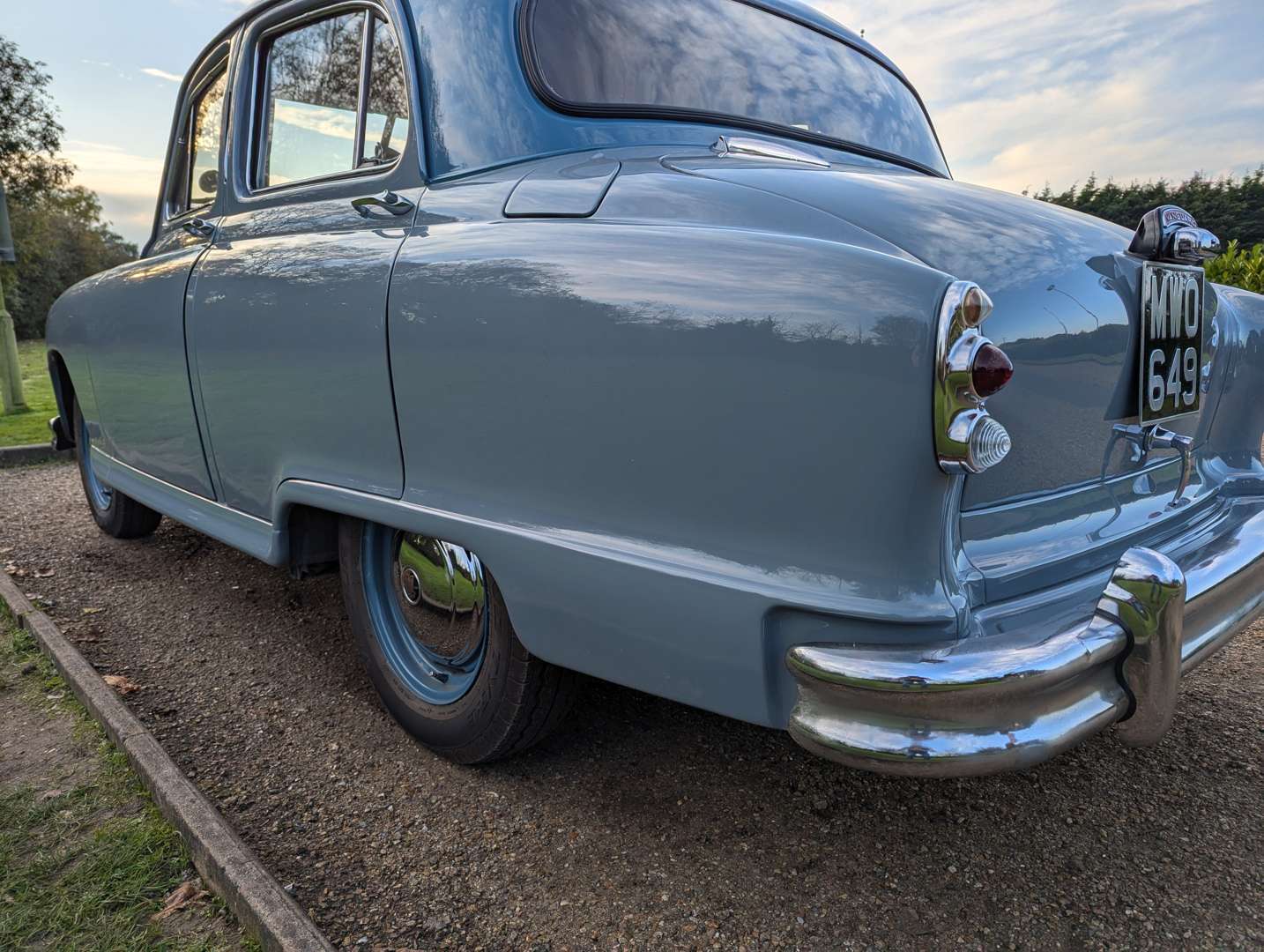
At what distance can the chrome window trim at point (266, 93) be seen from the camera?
225 cm

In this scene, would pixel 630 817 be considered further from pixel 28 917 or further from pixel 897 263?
pixel 897 263

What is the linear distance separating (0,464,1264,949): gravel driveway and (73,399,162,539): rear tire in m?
1.66

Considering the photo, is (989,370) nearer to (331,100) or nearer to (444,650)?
(444,650)

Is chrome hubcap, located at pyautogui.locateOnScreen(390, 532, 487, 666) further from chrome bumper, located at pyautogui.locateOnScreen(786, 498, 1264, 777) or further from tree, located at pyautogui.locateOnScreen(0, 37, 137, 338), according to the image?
tree, located at pyautogui.locateOnScreen(0, 37, 137, 338)

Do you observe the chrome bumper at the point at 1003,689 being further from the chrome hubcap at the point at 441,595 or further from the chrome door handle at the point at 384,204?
the chrome door handle at the point at 384,204

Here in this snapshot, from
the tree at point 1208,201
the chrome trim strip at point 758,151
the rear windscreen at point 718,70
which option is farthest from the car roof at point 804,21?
the tree at point 1208,201

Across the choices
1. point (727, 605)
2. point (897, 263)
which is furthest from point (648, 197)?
point (727, 605)

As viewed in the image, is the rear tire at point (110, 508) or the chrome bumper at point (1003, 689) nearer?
the chrome bumper at point (1003, 689)

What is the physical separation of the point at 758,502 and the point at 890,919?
95 centimetres

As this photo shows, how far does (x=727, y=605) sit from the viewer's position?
1.45 meters

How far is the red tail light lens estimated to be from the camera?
4.27ft

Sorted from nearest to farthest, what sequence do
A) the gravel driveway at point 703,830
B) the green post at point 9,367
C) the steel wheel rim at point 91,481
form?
the gravel driveway at point 703,830 < the steel wheel rim at point 91,481 < the green post at point 9,367

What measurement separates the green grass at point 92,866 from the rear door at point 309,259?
84cm

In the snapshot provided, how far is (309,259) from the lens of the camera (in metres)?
2.27
